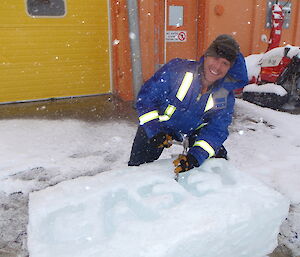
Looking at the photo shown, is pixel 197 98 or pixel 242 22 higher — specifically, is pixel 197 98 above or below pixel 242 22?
below

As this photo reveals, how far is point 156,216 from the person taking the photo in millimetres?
1646

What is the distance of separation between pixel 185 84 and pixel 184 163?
0.63 metres

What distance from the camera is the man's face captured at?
84.0 inches

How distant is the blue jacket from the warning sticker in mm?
4727

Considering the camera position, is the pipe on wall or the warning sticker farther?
the warning sticker

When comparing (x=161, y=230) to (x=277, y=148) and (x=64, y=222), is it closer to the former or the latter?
(x=64, y=222)

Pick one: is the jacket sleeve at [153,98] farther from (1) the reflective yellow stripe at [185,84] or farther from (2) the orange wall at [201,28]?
(2) the orange wall at [201,28]

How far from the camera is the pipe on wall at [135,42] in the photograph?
229 inches

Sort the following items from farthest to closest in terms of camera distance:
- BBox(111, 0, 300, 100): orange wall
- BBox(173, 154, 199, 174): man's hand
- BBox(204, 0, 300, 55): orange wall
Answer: BBox(204, 0, 300, 55): orange wall, BBox(111, 0, 300, 100): orange wall, BBox(173, 154, 199, 174): man's hand

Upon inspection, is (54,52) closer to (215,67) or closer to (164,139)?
(164,139)

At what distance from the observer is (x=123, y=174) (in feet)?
6.67

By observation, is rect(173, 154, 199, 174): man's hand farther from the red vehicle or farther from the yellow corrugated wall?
the yellow corrugated wall

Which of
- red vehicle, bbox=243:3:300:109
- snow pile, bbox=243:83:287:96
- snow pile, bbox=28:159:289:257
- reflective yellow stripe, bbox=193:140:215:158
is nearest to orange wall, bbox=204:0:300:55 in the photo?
red vehicle, bbox=243:3:300:109

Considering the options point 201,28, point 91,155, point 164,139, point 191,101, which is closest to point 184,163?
point 164,139
